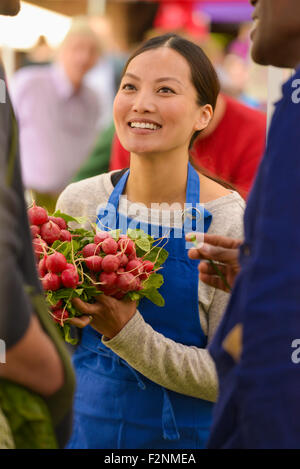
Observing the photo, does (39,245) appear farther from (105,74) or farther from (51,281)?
(105,74)

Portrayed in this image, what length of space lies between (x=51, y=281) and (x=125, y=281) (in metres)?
0.17

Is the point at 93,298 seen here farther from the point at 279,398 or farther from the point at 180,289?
the point at 279,398

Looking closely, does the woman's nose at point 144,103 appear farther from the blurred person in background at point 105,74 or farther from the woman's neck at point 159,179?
the blurred person in background at point 105,74

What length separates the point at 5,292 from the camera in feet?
3.07

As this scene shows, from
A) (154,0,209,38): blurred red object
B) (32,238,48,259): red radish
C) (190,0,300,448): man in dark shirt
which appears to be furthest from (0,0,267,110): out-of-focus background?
(190,0,300,448): man in dark shirt

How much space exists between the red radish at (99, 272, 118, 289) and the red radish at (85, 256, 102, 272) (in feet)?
0.07

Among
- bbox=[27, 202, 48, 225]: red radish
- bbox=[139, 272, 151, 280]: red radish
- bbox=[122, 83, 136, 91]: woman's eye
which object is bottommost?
bbox=[139, 272, 151, 280]: red radish

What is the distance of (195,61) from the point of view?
5.70 feet

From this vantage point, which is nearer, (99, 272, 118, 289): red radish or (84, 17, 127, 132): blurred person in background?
(99, 272, 118, 289): red radish

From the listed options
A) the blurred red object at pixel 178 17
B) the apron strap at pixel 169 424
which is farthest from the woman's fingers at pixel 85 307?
the blurred red object at pixel 178 17

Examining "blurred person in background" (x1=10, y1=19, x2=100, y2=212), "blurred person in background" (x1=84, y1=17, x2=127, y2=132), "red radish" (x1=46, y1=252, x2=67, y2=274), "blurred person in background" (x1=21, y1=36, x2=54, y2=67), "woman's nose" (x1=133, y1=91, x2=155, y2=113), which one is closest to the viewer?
"red radish" (x1=46, y1=252, x2=67, y2=274)

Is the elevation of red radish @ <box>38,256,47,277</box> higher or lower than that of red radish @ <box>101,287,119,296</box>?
higher

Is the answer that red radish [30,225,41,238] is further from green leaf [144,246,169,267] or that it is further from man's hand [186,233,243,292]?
man's hand [186,233,243,292]

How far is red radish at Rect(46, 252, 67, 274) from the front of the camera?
1431 millimetres
